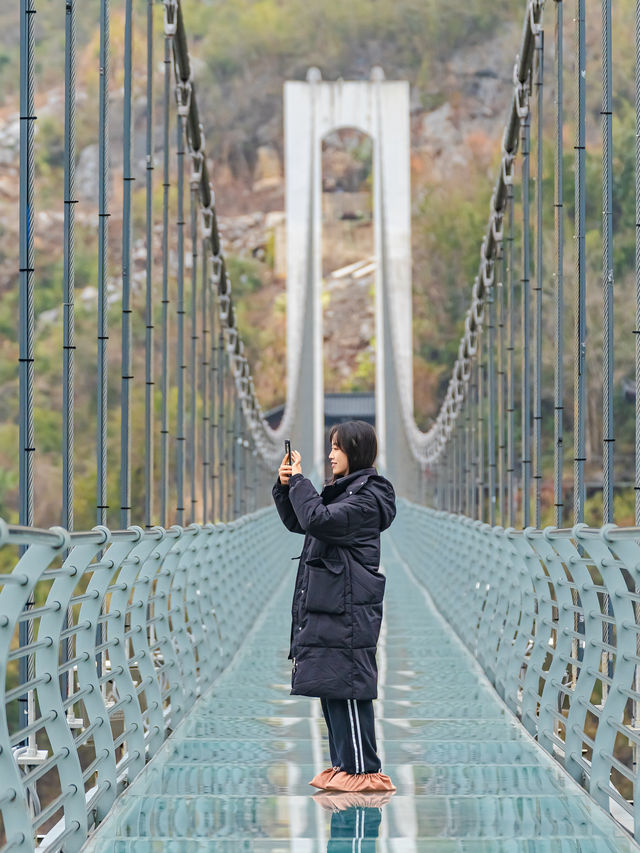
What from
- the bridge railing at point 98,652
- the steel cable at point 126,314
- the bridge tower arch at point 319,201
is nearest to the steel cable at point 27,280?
the bridge railing at point 98,652

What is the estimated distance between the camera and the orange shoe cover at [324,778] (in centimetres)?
396

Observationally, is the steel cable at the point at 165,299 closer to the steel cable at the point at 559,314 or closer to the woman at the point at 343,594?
the steel cable at the point at 559,314

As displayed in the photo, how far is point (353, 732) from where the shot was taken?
153 inches

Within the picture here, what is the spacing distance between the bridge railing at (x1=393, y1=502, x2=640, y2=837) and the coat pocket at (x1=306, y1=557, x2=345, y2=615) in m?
0.58

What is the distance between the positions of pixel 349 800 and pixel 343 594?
495 mm

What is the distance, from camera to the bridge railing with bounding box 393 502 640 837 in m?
3.54

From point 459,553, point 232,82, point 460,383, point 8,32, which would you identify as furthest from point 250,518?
point 232,82

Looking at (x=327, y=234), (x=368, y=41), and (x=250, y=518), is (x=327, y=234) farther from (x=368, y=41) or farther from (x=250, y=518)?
(x=250, y=518)

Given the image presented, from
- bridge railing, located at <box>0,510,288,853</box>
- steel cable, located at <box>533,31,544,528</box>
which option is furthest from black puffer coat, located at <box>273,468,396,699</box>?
steel cable, located at <box>533,31,544,528</box>

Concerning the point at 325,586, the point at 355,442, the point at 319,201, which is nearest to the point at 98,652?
the point at 325,586

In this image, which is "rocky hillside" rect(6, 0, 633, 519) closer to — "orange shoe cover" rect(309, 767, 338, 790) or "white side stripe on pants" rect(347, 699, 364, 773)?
"orange shoe cover" rect(309, 767, 338, 790)

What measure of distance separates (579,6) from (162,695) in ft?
13.2

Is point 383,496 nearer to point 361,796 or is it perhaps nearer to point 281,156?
point 361,796

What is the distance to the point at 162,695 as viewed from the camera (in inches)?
195
